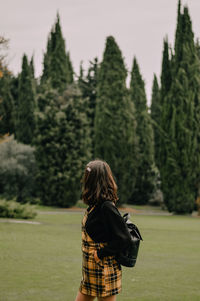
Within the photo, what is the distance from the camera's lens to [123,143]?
3459 cm

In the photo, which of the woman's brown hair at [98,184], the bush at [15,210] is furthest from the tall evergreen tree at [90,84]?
the woman's brown hair at [98,184]

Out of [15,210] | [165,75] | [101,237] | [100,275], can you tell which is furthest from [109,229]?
[165,75]

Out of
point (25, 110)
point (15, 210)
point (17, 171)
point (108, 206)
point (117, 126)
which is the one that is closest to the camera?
point (108, 206)

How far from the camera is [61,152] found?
3425 cm

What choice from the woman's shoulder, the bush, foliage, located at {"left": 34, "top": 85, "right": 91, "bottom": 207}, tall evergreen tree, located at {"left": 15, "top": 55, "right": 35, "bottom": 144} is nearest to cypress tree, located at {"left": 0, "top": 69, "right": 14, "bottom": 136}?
tall evergreen tree, located at {"left": 15, "top": 55, "right": 35, "bottom": 144}

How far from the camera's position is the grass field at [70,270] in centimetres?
635

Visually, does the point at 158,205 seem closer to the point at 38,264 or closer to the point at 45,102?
the point at 45,102

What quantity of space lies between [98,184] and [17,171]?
29.9m

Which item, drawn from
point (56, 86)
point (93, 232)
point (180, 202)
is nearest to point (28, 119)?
point (56, 86)

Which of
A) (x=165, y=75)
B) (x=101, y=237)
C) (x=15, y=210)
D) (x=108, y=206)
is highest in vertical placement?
(x=165, y=75)

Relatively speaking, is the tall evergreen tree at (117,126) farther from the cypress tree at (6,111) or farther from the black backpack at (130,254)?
the black backpack at (130,254)

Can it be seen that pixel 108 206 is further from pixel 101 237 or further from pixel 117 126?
pixel 117 126

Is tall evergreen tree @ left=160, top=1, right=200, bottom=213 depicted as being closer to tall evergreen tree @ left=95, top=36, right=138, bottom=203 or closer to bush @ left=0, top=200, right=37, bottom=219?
tall evergreen tree @ left=95, top=36, right=138, bottom=203

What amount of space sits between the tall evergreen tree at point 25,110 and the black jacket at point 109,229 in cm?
3796
